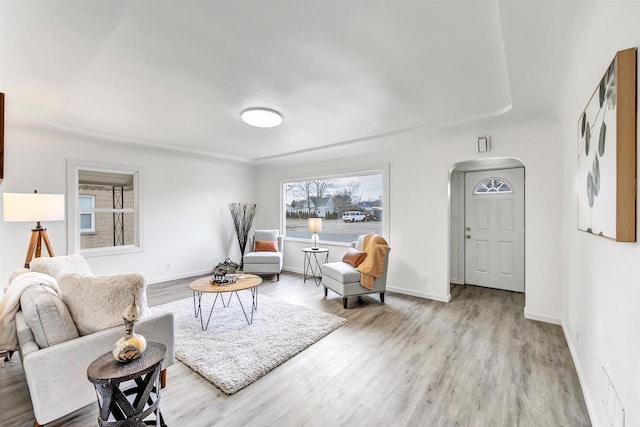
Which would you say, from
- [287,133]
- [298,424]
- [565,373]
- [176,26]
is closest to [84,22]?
[176,26]

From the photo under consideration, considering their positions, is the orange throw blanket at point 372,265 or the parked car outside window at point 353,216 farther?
the parked car outside window at point 353,216

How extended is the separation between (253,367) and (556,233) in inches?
139

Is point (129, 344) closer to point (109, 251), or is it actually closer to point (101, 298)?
point (101, 298)

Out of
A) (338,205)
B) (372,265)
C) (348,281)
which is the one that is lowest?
(348,281)

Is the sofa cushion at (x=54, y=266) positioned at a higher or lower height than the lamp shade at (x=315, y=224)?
lower

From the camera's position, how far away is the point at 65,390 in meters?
1.54

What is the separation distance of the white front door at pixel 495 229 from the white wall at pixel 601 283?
2008 millimetres

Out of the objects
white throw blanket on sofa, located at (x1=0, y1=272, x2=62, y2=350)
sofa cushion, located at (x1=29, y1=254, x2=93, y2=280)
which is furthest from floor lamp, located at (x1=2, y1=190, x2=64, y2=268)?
white throw blanket on sofa, located at (x1=0, y1=272, x2=62, y2=350)

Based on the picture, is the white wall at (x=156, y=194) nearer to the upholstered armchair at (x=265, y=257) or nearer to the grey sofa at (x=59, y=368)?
the upholstered armchair at (x=265, y=257)

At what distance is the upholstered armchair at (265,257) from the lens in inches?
200

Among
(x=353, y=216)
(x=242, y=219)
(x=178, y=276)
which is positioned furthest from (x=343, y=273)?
(x=178, y=276)

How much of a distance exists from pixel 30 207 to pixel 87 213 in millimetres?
1403

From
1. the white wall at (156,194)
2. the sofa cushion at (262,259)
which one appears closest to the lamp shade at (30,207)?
the white wall at (156,194)

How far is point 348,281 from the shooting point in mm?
3707
